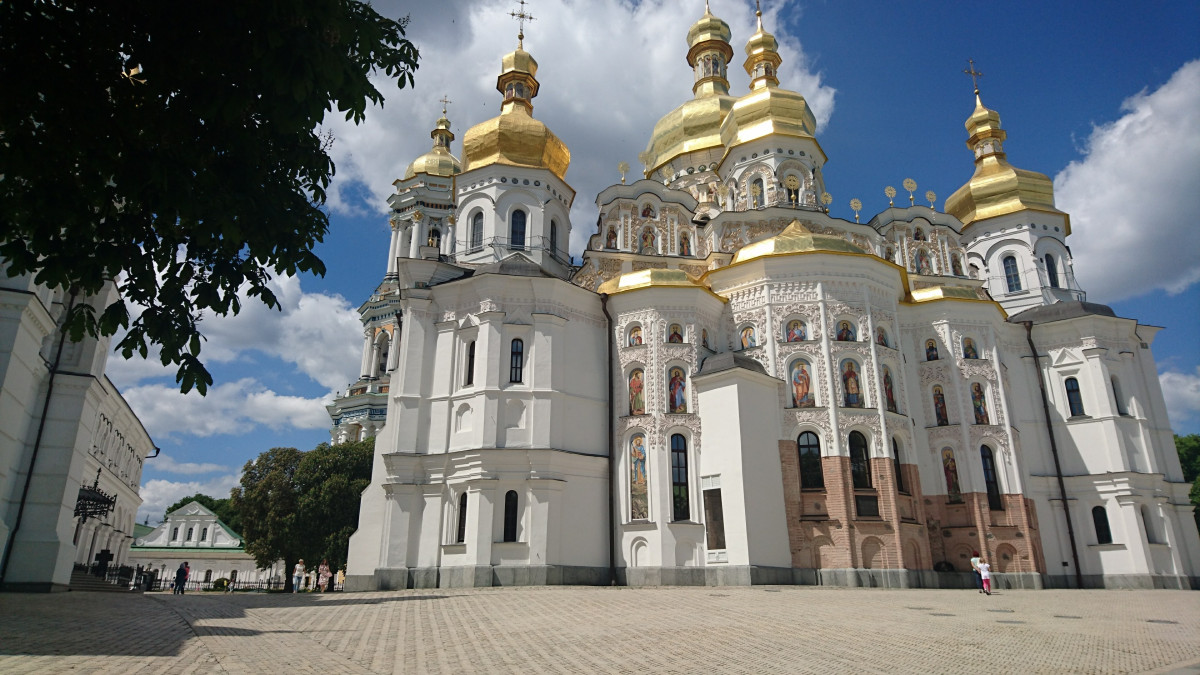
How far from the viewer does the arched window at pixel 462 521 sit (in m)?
22.3

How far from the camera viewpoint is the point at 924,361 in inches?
1051

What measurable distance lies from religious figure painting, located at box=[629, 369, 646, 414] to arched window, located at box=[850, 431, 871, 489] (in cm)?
643

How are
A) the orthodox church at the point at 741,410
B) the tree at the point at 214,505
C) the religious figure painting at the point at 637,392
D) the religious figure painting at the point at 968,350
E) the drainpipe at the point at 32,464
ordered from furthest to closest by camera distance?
the tree at the point at 214,505 → the religious figure painting at the point at 968,350 → the religious figure painting at the point at 637,392 → the orthodox church at the point at 741,410 → the drainpipe at the point at 32,464

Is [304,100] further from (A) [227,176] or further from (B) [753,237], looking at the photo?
(B) [753,237]

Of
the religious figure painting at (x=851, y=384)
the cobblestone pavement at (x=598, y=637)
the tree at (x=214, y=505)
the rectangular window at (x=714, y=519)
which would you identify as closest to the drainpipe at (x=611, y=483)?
the rectangular window at (x=714, y=519)

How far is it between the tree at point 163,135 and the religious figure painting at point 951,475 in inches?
927

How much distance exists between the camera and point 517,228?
29.4 m

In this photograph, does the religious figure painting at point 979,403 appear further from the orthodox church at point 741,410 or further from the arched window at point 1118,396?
the arched window at point 1118,396

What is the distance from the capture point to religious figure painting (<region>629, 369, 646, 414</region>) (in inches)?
950

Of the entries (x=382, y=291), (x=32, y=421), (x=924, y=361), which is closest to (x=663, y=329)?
(x=924, y=361)

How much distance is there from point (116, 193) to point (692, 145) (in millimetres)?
35101

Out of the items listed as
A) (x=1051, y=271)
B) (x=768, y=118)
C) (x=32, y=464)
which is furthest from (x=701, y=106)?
(x=32, y=464)

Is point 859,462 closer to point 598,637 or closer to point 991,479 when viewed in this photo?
point 991,479

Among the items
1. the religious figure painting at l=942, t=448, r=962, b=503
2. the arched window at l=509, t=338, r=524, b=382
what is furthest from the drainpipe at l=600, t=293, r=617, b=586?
the religious figure painting at l=942, t=448, r=962, b=503
